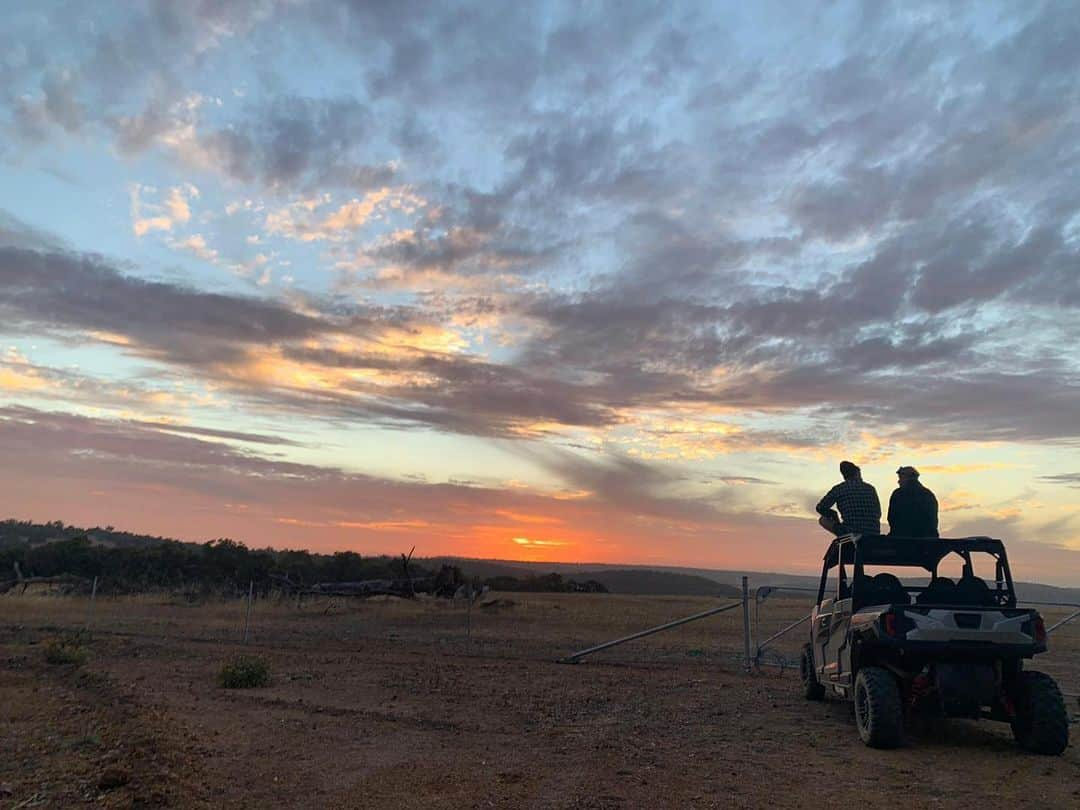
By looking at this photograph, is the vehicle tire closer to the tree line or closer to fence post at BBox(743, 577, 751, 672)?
fence post at BBox(743, 577, 751, 672)

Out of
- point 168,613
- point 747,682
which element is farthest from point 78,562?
point 747,682

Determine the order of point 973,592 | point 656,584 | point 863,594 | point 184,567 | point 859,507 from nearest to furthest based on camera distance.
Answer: point 973,592, point 863,594, point 859,507, point 184,567, point 656,584

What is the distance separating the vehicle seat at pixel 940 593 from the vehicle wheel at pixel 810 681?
7.71ft

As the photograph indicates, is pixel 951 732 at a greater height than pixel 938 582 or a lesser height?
lesser

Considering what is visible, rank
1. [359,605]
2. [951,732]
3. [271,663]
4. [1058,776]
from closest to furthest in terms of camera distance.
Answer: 1. [1058,776]
2. [951,732]
3. [271,663]
4. [359,605]

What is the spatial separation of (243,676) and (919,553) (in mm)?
10209

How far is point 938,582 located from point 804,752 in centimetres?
279

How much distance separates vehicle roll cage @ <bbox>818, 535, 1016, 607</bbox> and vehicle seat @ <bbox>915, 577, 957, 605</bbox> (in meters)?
0.09

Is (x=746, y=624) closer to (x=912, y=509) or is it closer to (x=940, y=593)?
(x=912, y=509)

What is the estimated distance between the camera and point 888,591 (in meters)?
9.48

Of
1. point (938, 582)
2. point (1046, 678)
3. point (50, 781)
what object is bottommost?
point (50, 781)

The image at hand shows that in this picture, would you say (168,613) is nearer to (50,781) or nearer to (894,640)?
(50,781)

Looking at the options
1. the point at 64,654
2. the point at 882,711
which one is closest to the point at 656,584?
the point at 64,654

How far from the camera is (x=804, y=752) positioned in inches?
324
